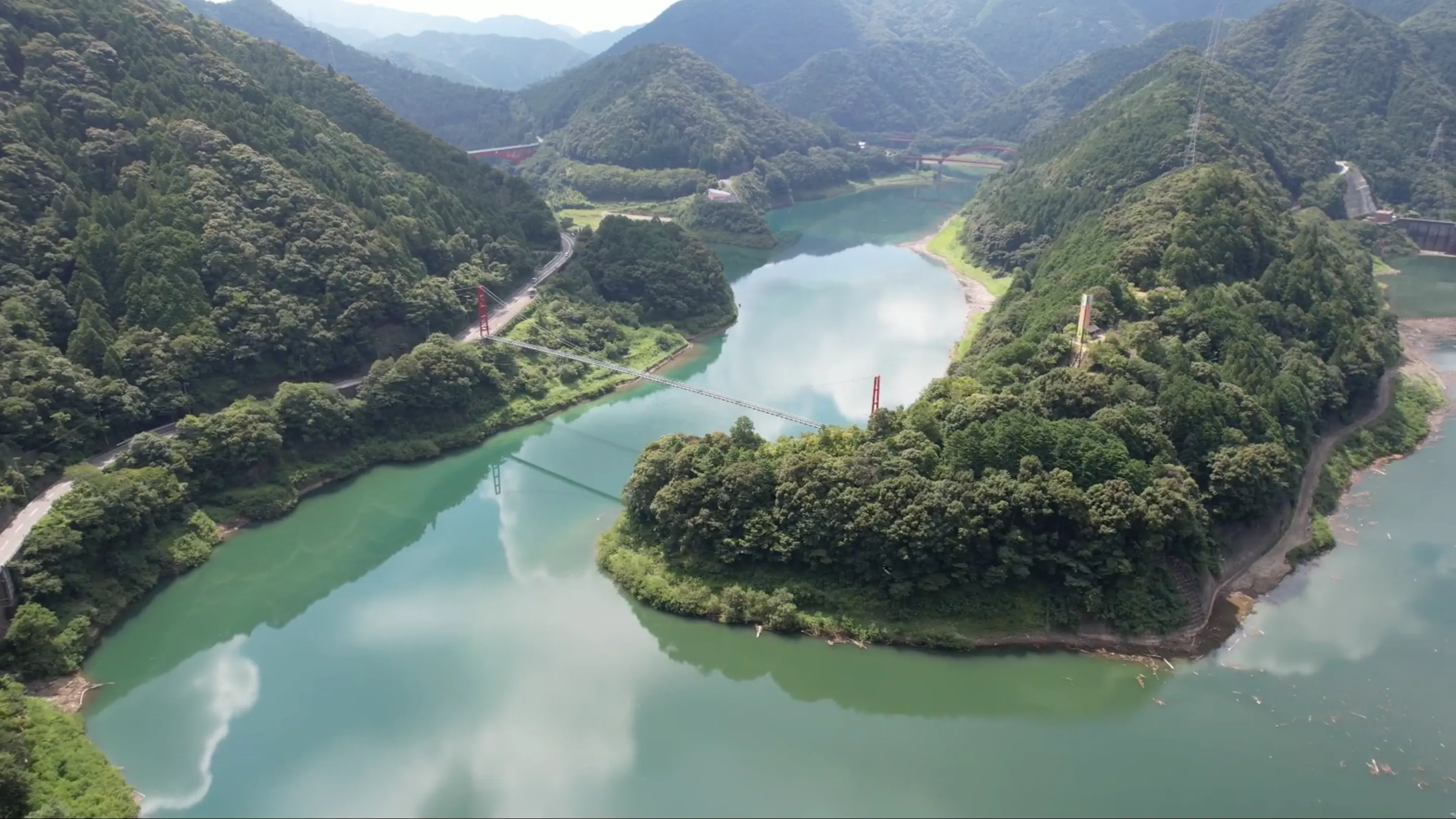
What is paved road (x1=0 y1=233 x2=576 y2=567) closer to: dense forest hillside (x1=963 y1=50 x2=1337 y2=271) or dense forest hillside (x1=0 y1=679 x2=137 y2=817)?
dense forest hillside (x1=0 y1=679 x2=137 y2=817)

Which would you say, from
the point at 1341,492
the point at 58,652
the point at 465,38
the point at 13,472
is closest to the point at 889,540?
the point at 1341,492


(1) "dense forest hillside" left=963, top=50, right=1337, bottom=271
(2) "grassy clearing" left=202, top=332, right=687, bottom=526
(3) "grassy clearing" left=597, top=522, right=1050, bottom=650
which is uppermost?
(1) "dense forest hillside" left=963, top=50, right=1337, bottom=271

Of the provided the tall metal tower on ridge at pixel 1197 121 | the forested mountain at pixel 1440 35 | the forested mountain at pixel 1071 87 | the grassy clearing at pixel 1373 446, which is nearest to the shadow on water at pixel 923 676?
the grassy clearing at pixel 1373 446

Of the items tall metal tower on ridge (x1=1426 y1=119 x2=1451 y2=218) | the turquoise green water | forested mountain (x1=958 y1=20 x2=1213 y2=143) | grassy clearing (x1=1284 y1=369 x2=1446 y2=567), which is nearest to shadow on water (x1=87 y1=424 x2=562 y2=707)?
grassy clearing (x1=1284 y1=369 x2=1446 y2=567)

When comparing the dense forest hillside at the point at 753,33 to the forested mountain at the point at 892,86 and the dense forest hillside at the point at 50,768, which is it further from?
the dense forest hillside at the point at 50,768

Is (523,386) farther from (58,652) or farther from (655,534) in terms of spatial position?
(58,652)

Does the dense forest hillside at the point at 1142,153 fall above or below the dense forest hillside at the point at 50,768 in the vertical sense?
above
